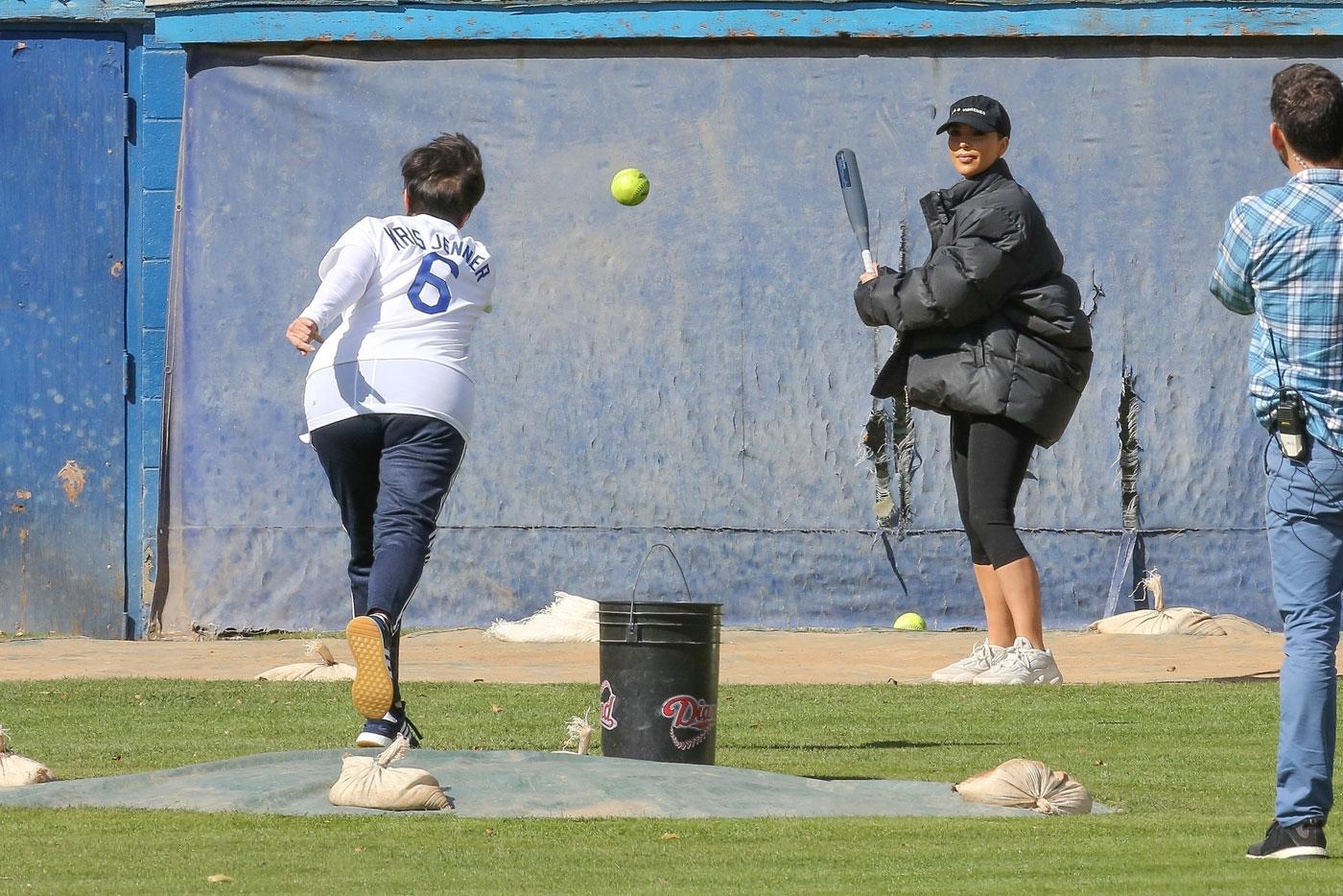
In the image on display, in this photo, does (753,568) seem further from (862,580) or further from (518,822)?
(518,822)

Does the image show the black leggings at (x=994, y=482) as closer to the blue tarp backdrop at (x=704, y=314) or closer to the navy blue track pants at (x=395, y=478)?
the navy blue track pants at (x=395, y=478)

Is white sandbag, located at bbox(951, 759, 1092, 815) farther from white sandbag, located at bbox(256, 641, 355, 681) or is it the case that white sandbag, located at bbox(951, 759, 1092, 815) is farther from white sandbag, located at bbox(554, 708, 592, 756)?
white sandbag, located at bbox(256, 641, 355, 681)

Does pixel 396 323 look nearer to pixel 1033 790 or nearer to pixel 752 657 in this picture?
pixel 1033 790

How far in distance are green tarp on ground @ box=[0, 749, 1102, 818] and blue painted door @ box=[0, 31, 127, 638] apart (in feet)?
20.9

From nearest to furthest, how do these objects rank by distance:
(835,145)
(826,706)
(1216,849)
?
(1216,849) → (826,706) → (835,145)

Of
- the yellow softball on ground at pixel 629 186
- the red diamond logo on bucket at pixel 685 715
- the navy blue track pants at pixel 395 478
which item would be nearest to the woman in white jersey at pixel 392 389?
the navy blue track pants at pixel 395 478

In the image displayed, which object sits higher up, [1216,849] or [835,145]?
[835,145]

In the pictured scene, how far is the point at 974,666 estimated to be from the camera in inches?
293

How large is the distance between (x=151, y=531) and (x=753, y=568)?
344cm

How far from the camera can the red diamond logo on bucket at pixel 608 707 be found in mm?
5438

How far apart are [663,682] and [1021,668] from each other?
7.60 ft

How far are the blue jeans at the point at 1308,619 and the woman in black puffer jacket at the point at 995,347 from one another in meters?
2.98

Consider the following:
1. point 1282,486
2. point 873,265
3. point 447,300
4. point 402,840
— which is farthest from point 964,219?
point 402,840

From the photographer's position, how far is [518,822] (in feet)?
15.0
